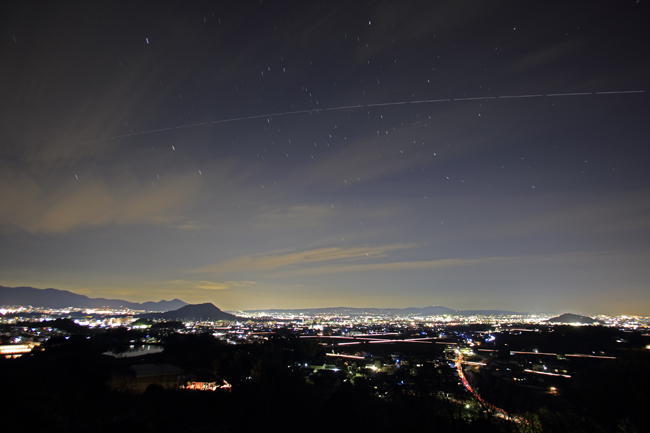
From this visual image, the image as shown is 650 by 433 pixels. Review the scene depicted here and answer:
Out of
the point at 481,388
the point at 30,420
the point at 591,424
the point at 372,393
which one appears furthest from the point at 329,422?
the point at 481,388

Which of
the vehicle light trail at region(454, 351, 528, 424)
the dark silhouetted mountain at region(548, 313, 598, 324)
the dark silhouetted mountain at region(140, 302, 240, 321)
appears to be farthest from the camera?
the dark silhouetted mountain at region(140, 302, 240, 321)

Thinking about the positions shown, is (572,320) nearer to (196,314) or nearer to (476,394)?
(476,394)

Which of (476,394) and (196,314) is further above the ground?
(196,314)

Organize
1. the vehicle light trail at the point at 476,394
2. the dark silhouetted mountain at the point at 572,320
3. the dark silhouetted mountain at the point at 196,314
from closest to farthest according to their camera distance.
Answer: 1. the vehicle light trail at the point at 476,394
2. the dark silhouetted mountain at the point at 572,320
3. the dark silhouetted mountain at the point at 196,314

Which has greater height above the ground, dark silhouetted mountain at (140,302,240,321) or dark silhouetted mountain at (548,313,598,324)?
dark silhouetted mountain at (140,302,240,321)

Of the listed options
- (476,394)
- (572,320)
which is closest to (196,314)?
(572,320)

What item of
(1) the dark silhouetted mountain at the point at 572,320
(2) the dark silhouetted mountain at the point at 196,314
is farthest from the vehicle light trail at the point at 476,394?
(2) the dark silhouetted mountain at the point at 196,314

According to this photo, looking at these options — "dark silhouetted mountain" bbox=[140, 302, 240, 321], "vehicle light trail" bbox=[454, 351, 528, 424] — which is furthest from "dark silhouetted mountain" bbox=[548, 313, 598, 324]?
"dark silhouetted mountain" bbox=[140, 302, 240, 321]

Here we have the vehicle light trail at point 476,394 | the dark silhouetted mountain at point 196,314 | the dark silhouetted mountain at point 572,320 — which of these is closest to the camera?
the vehicle light trail at point 476,394

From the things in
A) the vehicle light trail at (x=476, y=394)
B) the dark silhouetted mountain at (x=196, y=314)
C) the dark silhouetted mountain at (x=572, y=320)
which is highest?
the dark silhouetted mountain at (x=196, y=314)

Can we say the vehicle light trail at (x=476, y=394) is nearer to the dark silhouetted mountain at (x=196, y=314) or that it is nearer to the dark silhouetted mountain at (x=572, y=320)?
the dark silhouetted mountain at (x=572, y=320)

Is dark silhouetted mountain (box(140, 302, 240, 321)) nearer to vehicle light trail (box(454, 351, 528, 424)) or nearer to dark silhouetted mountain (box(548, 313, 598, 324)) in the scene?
dark silhouetted mountain (box(548, 313, 598, 324))
